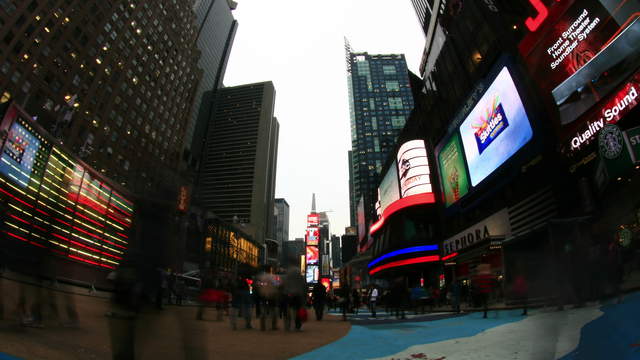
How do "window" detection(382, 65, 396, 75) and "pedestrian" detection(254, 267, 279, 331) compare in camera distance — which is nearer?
"pedestrian" detection(254, 267, 279, 331)

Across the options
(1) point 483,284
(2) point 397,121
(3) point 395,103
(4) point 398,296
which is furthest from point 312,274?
(3) point 395,103

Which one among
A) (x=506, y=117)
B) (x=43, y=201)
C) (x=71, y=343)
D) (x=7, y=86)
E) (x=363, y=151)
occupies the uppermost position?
(x=363, y=151)

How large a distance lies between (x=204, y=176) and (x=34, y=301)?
2.72 m

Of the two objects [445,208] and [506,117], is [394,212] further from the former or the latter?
[506,117]

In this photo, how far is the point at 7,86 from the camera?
3092cm

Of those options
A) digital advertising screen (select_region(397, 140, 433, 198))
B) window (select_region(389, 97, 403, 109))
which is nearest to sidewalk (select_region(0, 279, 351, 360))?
digital advertising screen (select_region(397, 140, 433, 198))

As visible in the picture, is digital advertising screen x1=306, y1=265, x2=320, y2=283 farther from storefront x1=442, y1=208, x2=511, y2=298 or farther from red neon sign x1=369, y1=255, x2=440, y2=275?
storefront x1=442, y1=208, x2=511, y2=298

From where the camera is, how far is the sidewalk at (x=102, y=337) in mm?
2303

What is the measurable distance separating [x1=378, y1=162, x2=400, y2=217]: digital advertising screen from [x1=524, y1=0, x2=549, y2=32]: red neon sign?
2038 cm

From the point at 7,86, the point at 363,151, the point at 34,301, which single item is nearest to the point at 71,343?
the point at 34,301

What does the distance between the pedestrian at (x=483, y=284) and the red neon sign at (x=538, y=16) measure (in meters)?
12.3

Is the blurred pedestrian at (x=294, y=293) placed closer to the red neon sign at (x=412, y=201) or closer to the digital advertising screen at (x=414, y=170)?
the red neon sign at (x=412, y=201)

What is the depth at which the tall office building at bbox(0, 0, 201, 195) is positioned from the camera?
32156 millimetres

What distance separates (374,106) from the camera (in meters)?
137
